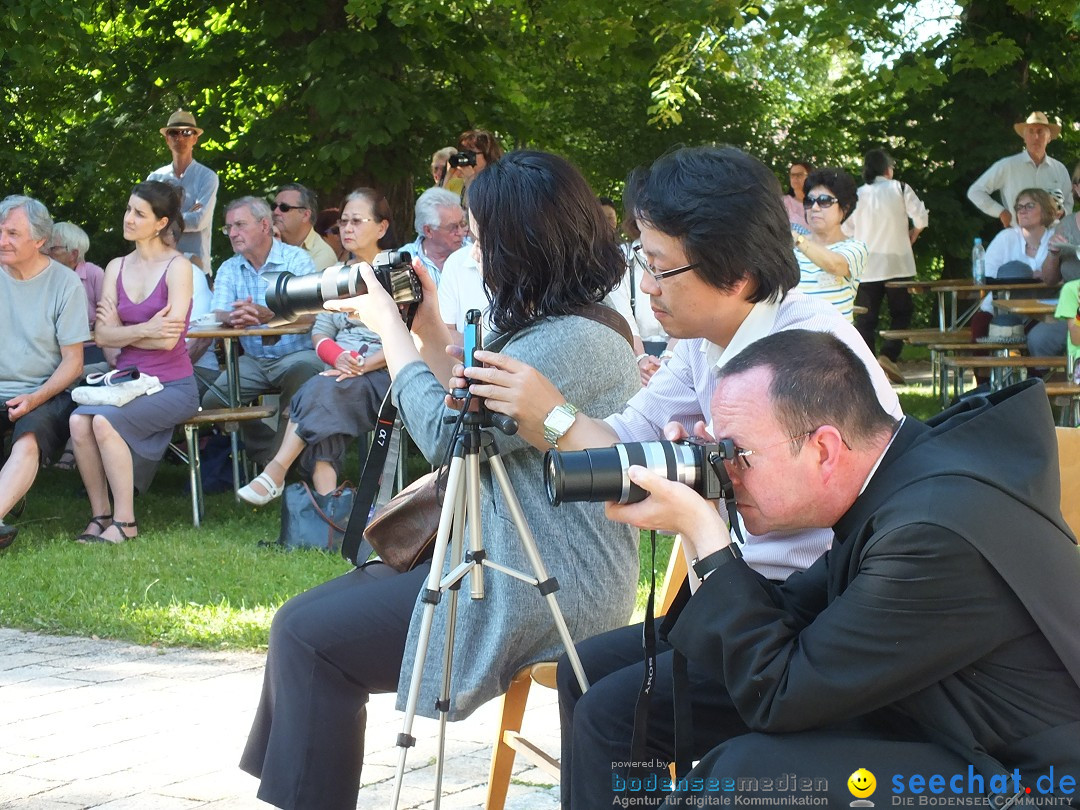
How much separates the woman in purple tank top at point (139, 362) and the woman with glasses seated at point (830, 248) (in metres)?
3.34

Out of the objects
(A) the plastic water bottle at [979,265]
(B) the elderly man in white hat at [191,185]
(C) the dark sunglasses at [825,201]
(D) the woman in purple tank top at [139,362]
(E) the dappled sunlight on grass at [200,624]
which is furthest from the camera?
(A) the plastic water bottle at [979,265]

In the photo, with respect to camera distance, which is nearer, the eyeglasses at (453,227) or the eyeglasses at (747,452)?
the eyeglasses at (747,452)

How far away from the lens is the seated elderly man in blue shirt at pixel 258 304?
7.95 metres

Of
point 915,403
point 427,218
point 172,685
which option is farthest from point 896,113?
point 172,685

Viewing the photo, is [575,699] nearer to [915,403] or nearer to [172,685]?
[172,685]

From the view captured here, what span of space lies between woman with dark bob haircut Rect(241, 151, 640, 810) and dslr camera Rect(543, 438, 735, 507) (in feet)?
2.40

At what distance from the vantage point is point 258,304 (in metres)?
7.88

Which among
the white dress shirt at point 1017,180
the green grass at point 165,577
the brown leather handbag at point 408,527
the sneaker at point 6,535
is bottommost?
the green grass at point 165,577

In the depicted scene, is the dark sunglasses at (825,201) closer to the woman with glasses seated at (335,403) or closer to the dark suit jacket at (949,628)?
the woman with glasses seated at (335,403)

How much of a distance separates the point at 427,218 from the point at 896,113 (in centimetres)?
1088

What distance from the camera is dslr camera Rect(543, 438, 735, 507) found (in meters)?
2.28

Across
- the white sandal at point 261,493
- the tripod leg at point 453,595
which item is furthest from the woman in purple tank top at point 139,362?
the tripod leg at point 453,595

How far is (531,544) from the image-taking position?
9.43 ft

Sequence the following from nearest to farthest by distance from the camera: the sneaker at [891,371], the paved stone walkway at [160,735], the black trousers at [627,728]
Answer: the black trousers at [627,728]
the paved stone walkway at [160,735]
the sneaker at [891,371]
